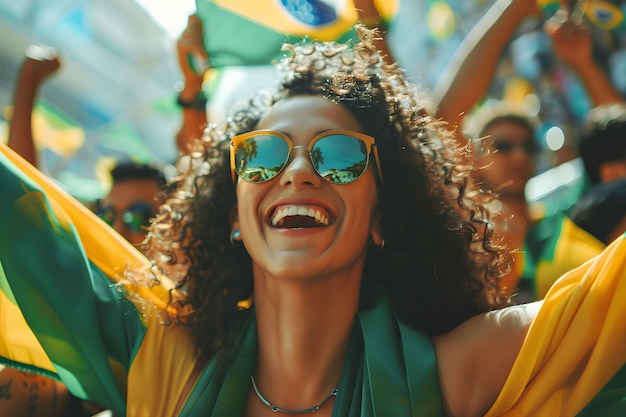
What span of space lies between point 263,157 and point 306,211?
20 cm

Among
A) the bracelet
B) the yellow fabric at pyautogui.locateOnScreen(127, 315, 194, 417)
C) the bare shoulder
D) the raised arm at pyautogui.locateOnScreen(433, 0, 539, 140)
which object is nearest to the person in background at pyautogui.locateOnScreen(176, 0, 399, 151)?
the bracelet

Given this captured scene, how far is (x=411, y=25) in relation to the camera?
1984cm

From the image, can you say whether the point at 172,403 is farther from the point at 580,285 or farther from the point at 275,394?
the point at 580,285

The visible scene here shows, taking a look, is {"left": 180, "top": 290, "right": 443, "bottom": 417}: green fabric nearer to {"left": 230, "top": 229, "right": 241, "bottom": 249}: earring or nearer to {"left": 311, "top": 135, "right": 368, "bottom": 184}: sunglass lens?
{"left": 230, "top": 229, "right": 241, "bottom": 249}: earring

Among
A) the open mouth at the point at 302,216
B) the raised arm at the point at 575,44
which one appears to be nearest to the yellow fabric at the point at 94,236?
the open mouth at the point at 302,216

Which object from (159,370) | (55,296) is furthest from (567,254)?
(55,296)

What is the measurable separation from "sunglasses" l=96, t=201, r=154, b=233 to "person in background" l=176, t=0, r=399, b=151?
36cm

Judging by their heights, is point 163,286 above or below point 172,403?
above

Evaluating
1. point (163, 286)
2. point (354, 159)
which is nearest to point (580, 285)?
point (354, 159)

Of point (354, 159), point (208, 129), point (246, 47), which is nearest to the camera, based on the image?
point (354, 159)

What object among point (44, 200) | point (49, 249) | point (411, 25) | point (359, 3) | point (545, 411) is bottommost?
point (545, 411)

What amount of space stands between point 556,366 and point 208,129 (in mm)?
1377

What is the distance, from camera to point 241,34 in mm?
3447

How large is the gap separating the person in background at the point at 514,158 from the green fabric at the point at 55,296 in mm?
1240
